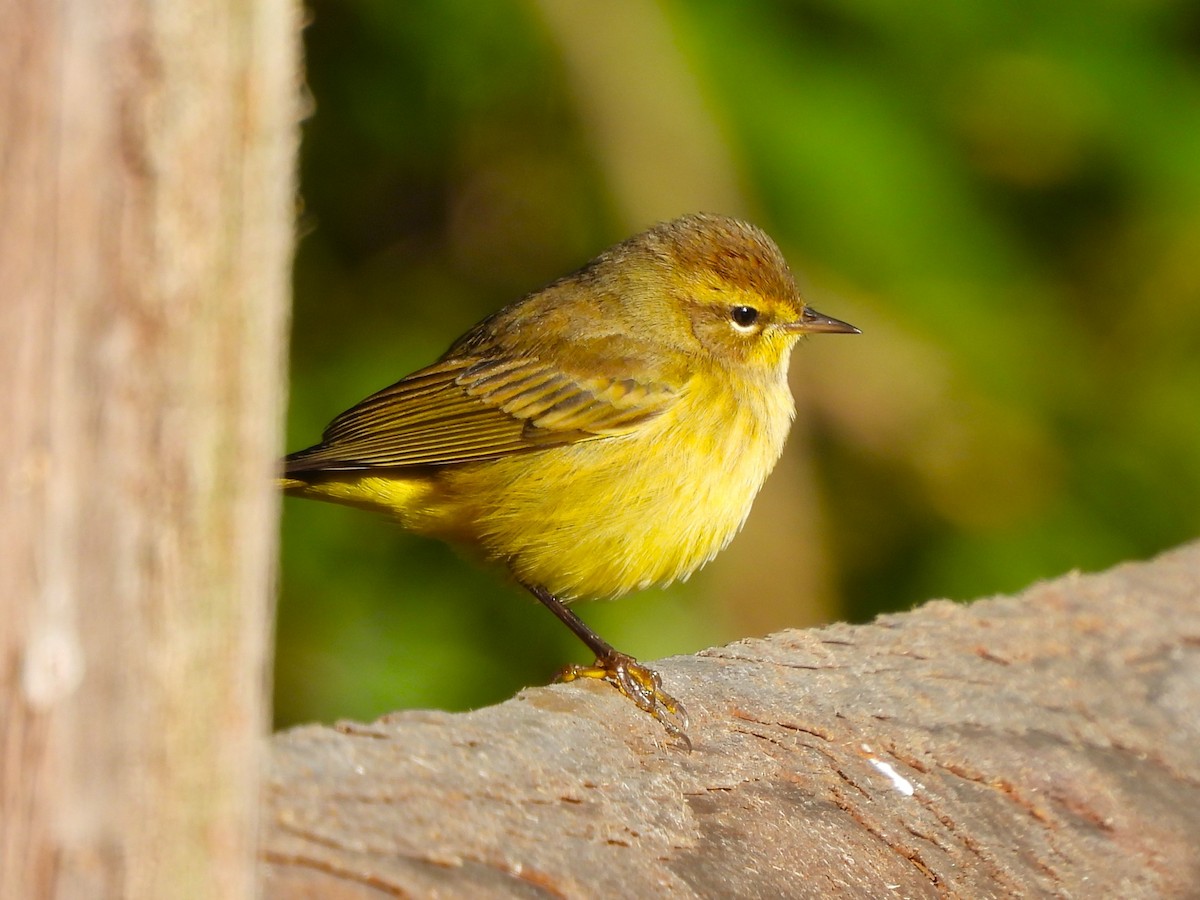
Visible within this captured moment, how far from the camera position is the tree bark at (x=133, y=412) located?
3.70ft

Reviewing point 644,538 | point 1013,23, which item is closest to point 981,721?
point 644,538

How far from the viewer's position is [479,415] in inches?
158

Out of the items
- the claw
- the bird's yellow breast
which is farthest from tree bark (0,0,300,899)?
the bird's yellow breast

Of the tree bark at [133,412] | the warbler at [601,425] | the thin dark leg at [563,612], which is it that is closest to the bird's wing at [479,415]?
the warbler at [601,425]

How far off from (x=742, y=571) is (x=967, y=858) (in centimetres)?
234

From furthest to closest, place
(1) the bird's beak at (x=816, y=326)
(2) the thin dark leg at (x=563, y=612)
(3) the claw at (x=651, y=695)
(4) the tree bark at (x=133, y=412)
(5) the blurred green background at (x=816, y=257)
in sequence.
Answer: (5) the blurred green background at (x=816, y=257) < (1) the bird's beak at (x=816, y=326) < (2) the thin dark leg at (x=563, y=612) < (3) the claw at (x=651, y=695) < (4) the tree bark at (x=133, y=412)

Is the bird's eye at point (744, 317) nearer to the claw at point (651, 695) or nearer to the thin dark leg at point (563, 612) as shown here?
the thin dark leg at point (563, 612)

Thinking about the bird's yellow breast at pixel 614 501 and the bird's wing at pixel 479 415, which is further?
the bird's wing at pixel 479 415

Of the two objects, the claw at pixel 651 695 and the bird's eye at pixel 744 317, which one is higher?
the bird's eye at pixel 744 317

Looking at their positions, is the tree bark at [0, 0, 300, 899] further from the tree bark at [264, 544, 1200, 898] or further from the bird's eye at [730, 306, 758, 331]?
the bird's eye at [730, 306, 758, 331]

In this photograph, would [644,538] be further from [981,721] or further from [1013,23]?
[1013,23]

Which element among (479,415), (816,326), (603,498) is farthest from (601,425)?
(816,326)

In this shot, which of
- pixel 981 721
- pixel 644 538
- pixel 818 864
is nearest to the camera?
pixel 818 864

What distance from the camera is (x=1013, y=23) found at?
14.9 ft
